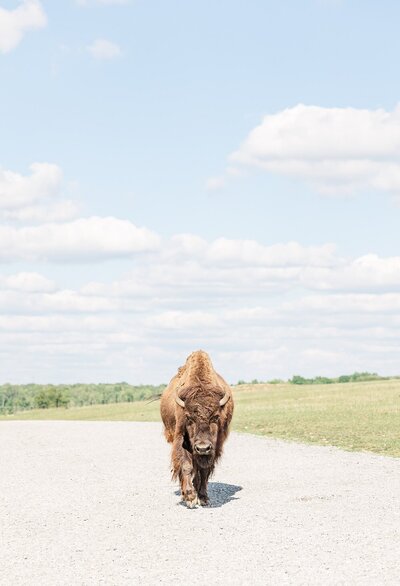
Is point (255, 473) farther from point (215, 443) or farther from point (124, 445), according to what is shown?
point (124, 445)

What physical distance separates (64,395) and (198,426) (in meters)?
70.9

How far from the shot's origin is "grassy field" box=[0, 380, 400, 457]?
81.7 ft

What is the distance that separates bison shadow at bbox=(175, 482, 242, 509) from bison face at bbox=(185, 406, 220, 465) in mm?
960

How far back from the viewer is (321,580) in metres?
8.86

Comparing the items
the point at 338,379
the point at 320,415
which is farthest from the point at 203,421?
the point at 338,379

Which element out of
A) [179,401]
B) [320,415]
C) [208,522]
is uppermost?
[179,401]

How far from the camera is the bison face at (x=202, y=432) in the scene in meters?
13.0

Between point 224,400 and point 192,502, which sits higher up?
point 224,400

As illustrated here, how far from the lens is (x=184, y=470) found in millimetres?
13773

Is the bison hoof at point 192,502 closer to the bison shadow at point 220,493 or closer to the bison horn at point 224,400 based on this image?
the bison shadow at point 220,493

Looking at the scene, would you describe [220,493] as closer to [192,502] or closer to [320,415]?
[192,502]

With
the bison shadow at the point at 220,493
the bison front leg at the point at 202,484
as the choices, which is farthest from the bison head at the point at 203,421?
the bison shadow at the point at 220,493

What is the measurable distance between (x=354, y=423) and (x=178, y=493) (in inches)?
597

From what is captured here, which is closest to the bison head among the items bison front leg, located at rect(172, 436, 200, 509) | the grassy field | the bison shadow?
bison front leg, located at rect(172, 436, 200, 509)
